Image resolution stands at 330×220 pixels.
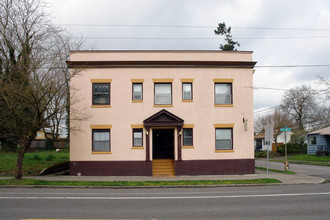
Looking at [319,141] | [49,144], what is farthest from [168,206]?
[319,141]

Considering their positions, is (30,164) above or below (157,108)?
below

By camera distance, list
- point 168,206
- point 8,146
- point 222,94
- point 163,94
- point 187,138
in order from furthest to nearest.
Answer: point 8,146 < point 222,94 < point 163,94 < point 187,138 < point 168,206

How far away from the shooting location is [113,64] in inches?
784

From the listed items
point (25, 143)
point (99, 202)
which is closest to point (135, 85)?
point (25, 143)

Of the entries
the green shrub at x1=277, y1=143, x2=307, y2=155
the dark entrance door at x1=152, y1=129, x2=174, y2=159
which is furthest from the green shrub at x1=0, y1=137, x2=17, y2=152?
the green shrub at x1=277, y1=143, x2=307, y2=155

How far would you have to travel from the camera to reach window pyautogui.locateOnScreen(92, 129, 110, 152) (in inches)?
781

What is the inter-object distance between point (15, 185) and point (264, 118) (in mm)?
64140

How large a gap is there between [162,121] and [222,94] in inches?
179

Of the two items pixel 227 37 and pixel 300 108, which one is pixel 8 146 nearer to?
pixel 227 37

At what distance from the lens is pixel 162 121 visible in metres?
19.5

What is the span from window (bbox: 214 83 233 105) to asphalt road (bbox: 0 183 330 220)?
9.27 meters

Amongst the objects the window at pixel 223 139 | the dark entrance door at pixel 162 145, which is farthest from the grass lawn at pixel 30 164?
the window at pixel 223 139

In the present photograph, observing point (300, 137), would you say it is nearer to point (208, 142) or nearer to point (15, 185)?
point (208, 142)

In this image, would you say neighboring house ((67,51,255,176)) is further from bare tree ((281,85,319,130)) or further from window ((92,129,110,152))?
bare tree ((281,85,319,130))
